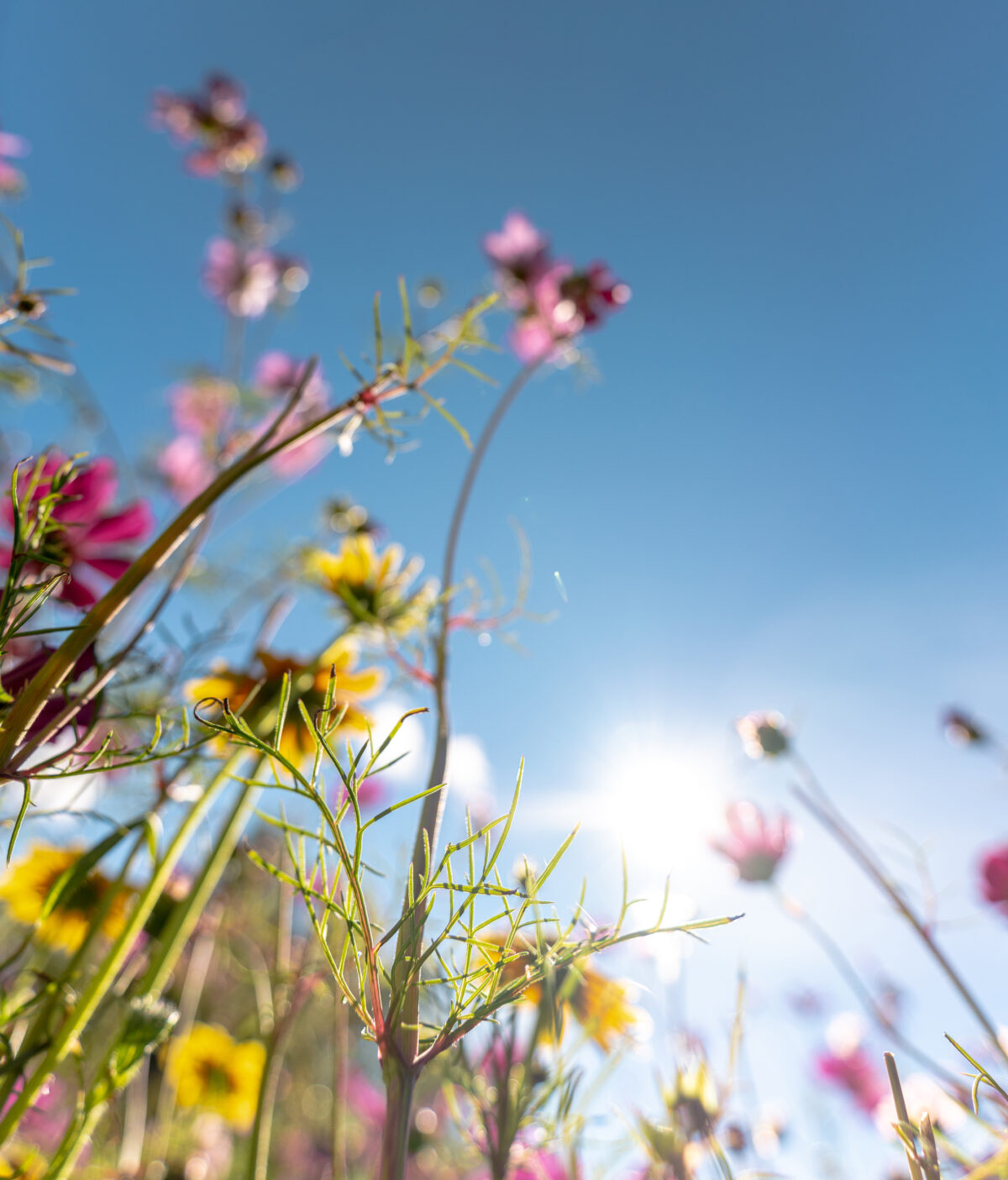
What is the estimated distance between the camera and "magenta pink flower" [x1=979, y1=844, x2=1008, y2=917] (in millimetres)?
991

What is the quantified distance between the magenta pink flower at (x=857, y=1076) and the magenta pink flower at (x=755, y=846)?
4.63 ft

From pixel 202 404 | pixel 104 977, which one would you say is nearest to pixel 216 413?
pixel 202 404

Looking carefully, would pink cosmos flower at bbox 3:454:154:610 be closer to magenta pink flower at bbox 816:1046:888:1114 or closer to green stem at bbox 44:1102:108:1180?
green stem at bbox 44:1102:108:1180

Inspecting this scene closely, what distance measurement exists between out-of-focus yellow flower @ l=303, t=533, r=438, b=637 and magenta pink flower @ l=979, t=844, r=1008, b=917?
968 mm

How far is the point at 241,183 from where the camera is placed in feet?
4.42

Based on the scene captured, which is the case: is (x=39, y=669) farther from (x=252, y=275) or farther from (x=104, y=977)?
(x=252, y=275)

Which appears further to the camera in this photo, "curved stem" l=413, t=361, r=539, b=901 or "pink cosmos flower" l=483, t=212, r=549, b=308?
"pink cosmos flower" l=483, t=212, r=549, b=308

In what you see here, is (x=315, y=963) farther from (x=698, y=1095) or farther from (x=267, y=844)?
(x=267, y=844)

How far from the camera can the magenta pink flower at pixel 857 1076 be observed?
1823 millimetres

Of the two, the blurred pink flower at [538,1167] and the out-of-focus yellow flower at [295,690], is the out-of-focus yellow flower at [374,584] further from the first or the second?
the blurred pink flower at [538,1167]

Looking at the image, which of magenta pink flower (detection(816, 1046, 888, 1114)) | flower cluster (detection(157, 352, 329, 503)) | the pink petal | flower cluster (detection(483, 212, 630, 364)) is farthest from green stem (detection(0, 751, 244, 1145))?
magenta pink flower (detection(816, 1046, 888, 1114))

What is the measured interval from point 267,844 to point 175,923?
4.21ft

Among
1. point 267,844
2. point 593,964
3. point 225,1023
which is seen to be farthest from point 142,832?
point 225,1023

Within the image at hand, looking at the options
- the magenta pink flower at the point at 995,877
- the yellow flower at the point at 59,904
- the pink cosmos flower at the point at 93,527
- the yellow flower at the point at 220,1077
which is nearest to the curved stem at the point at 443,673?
the pink cosmos flower at the point at 93,527
